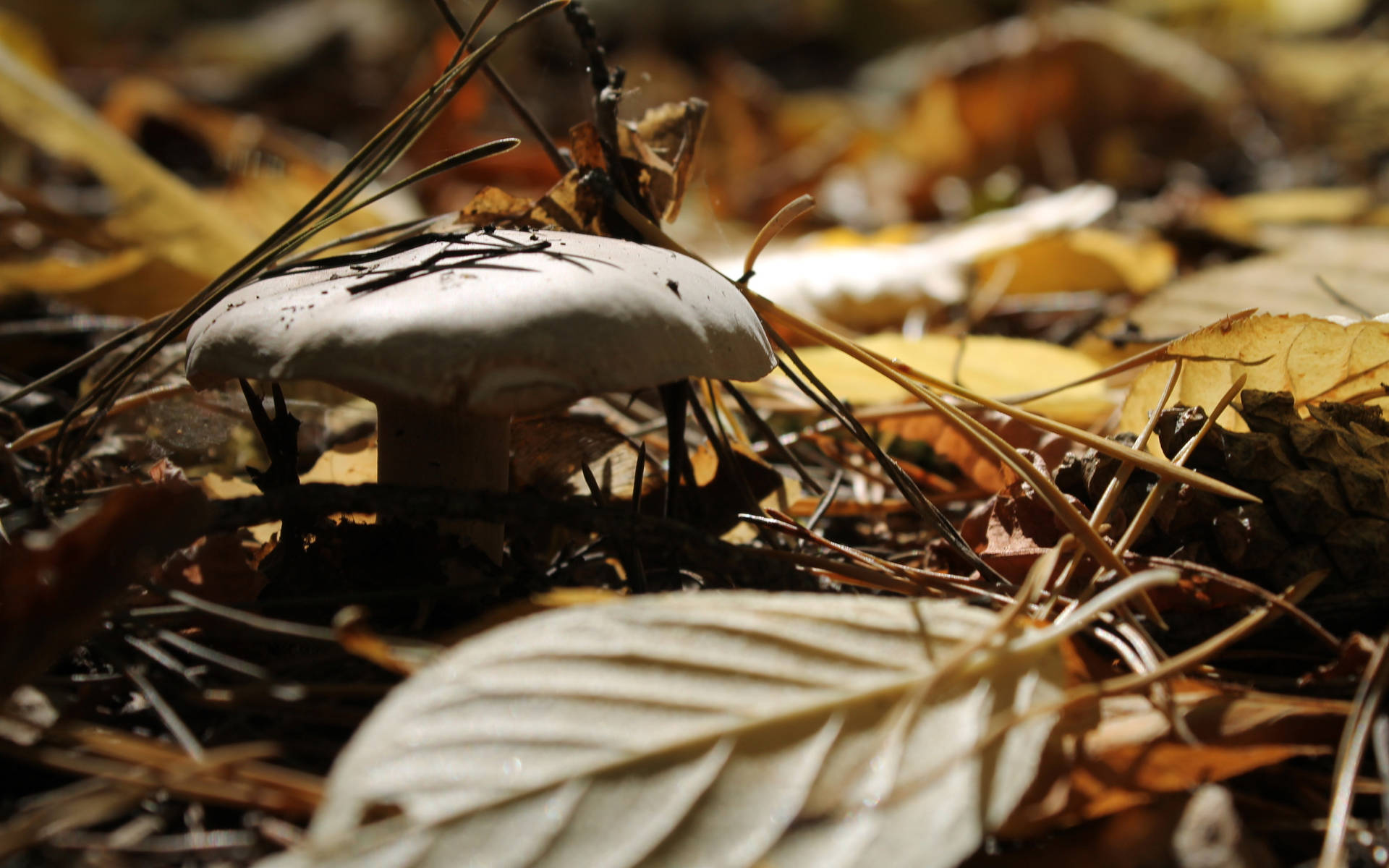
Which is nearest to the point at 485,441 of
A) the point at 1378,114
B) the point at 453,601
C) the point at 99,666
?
the point at 453,601

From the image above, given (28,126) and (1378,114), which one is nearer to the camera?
(28,126)

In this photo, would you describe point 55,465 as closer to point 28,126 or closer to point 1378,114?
point 28,126

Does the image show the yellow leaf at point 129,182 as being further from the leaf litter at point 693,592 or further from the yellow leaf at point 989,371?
the yellow leaf at point 989,371

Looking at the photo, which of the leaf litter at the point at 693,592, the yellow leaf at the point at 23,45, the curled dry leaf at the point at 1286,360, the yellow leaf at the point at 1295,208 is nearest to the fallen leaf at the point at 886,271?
the leaf litter at the point at 693,592

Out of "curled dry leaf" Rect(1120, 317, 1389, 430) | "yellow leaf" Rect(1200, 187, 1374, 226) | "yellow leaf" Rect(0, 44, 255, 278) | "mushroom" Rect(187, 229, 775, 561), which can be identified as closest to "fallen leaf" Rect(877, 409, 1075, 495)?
"curled dry leaf" Rect(1120, 317, 1389, 430)

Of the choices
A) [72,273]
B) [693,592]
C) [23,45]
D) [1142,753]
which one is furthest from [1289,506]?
[23,45]

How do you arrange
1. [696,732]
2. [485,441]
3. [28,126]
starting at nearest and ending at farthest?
[696,732] → [485,441] → [28,126]

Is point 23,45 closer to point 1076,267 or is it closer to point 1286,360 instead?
point 1076,267
